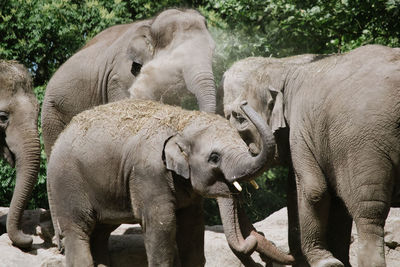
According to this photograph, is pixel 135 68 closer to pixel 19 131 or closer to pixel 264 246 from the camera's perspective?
pixel 19 131

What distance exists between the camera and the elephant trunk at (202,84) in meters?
8.62

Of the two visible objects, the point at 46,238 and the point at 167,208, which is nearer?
the point at 167,208

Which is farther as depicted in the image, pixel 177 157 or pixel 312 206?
pixel 312 206

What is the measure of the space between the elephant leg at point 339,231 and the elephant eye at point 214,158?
205 cm

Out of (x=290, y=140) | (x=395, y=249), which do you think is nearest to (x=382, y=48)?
(x=290, y=140)

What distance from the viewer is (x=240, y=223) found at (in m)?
7.81

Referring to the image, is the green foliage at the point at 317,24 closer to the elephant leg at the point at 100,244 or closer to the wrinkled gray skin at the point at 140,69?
the wrinkled gray skin at the point at 140,69

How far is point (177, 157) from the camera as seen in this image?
6969 mm

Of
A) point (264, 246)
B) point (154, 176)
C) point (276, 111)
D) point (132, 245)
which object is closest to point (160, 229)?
point (154, 176)

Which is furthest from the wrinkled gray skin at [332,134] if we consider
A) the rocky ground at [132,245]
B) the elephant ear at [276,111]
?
the rocky ground at [132,245]

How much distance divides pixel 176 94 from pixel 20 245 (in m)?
2.12

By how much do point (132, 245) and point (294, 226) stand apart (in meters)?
1.57

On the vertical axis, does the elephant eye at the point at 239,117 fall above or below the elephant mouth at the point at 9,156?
above

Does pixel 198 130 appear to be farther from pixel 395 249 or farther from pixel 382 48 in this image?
pixel 395 249
